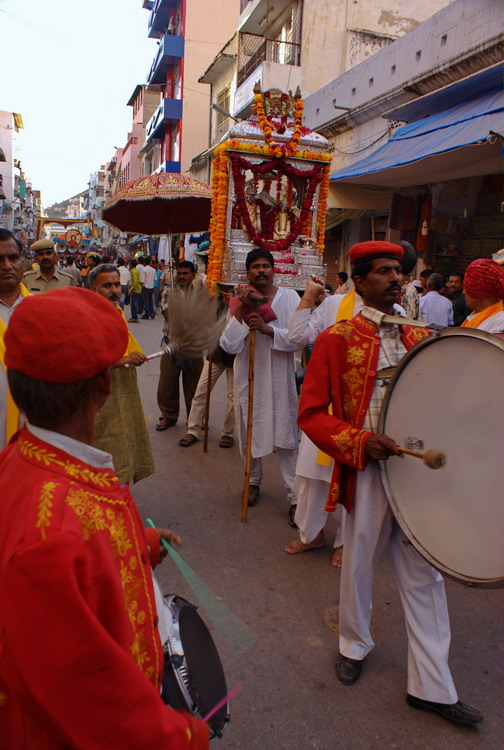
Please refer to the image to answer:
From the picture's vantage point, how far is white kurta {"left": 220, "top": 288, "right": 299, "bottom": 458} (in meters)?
4.49

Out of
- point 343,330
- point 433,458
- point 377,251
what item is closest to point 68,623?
point 433,458

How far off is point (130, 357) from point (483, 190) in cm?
836

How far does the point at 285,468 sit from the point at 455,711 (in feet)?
7.83

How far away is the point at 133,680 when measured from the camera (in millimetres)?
1001

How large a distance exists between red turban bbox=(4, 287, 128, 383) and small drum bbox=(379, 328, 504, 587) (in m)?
1.23

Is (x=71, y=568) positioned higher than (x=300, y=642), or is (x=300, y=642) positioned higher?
(x=71, y=568)

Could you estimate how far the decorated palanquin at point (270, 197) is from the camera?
6.50 m

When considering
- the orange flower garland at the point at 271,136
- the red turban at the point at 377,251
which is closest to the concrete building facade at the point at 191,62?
the orange flower garland at the point at 271,136

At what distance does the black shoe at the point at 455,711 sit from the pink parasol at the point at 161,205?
615 centimetres

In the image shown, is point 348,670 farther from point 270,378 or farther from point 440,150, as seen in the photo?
point 440,150

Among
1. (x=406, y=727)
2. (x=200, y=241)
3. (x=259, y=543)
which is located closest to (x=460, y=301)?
(x=259, y=543)

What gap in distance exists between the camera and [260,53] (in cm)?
1984

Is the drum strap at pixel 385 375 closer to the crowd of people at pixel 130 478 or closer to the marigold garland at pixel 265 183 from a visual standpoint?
the crowd of people at pixel 130 478

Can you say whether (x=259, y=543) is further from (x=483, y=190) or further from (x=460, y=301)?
(x=483, y=190)
